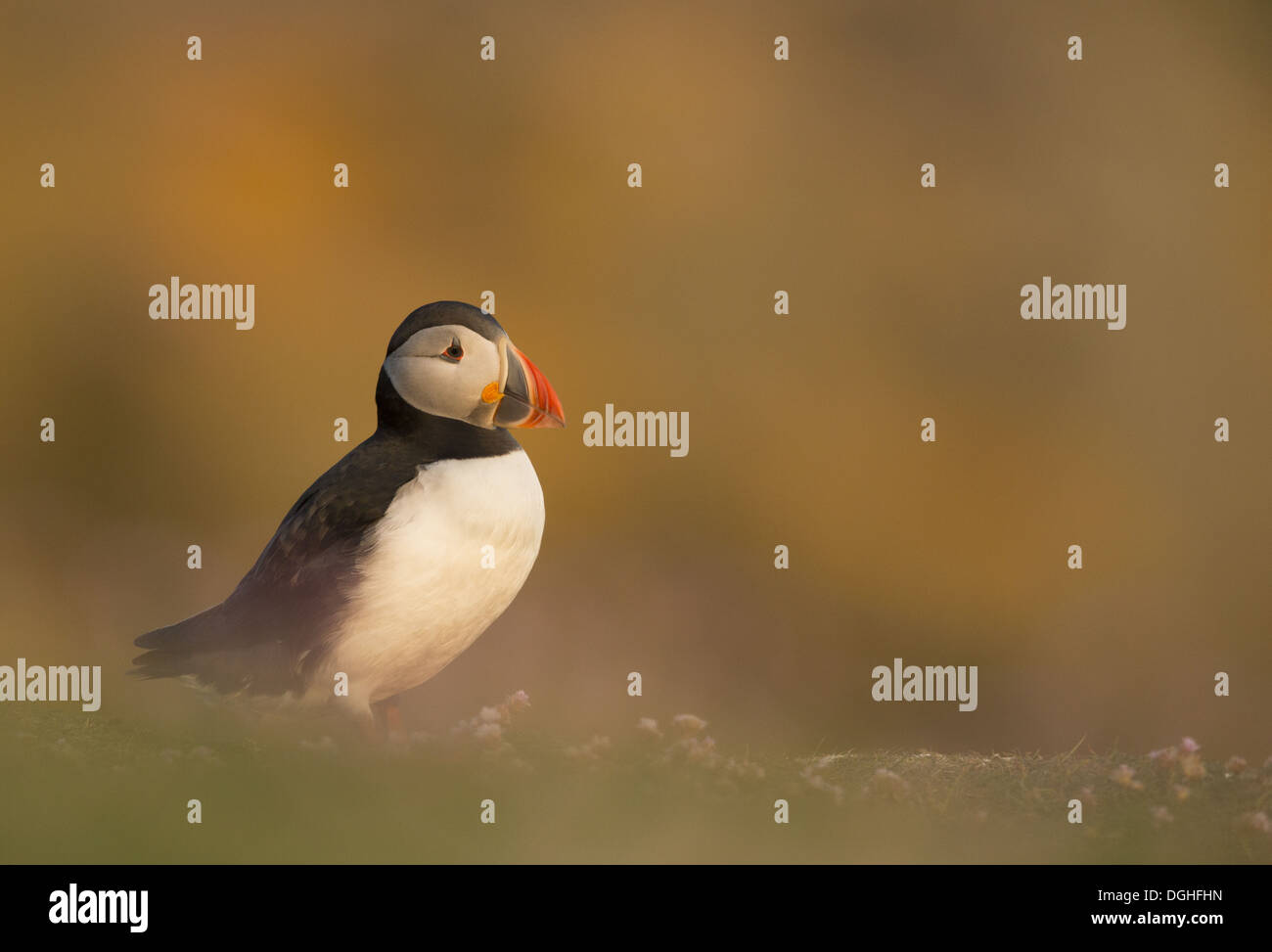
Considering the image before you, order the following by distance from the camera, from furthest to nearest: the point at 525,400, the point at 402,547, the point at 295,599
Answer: the point at 525,400 < the point at 295,599 < the point at 402,547

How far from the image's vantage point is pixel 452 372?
6539 millimetres

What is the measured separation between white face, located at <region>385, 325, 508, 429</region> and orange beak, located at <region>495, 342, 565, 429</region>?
0.13ft

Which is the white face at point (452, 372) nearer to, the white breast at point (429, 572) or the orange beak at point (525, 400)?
the orange beak at point (525, 400)

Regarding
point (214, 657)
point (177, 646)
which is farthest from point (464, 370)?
point (177, 646)

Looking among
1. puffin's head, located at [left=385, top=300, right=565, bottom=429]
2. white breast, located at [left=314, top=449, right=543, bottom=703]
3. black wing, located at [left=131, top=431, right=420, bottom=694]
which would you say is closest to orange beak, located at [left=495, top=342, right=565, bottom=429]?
puffin's head, located at [left=385, top=300, right=565, bottom=429]

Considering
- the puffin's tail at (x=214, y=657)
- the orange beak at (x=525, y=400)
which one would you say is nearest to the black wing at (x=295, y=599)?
the puffin's tail at (x=214, y=657)

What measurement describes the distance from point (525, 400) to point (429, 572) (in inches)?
37.2

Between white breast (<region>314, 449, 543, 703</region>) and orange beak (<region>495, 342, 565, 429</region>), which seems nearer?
white breast (<region>314, 449, 543, 703</region>)

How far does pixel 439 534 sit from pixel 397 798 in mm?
1197

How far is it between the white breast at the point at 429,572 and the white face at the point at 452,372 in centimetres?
27

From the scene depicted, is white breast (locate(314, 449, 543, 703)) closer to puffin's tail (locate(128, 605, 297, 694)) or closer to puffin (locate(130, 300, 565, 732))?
puffin (locate(130, 300, 565, 732))

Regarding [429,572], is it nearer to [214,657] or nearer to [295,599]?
[295,599]

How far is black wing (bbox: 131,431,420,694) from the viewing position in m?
6.45
